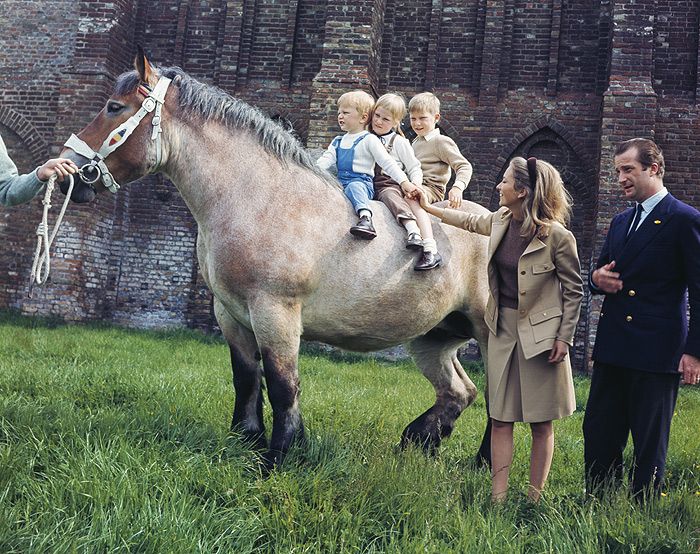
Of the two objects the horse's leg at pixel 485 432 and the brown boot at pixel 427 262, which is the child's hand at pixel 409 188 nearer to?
the brown boot at pixel 427 262

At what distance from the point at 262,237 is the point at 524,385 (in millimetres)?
1577

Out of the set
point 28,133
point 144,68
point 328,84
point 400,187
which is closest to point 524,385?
point 400,187

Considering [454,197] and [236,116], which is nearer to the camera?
[236,116]

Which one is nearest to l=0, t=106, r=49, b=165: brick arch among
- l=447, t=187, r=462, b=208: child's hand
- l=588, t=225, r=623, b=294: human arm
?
l=447, t=187, r=462, b=208: child's hand

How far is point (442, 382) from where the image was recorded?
4883 millimetres

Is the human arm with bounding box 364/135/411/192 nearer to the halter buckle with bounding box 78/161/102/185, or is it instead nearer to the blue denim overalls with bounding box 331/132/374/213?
the blue denim overalls with bounding box 331/132/374/213

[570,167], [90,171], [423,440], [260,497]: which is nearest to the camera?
[260,497]

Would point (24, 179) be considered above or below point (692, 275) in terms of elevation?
above

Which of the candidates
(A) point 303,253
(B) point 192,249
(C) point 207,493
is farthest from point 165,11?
(C) point 207,493

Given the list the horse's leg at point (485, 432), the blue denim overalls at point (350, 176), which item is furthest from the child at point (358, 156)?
the horse's leg at point (485, 432)

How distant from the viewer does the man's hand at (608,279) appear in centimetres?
361

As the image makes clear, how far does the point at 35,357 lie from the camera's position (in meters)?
7.02

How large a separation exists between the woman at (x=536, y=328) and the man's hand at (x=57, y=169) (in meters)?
2.29

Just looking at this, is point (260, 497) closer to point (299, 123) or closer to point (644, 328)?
point (644, 328)
